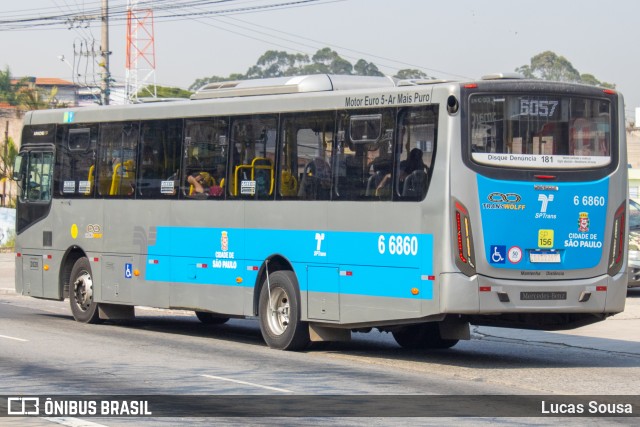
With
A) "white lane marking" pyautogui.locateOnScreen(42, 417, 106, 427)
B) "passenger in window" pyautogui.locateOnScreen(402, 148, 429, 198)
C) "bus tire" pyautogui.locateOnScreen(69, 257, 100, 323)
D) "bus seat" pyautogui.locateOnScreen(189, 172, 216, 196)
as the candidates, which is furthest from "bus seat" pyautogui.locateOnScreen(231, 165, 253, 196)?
"white lane marking" pyautogui.locateOnScreen(42, 417, 106, 427)

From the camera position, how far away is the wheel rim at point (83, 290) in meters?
19.8

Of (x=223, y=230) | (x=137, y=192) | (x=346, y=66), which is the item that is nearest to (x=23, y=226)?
(x=137, y=192)

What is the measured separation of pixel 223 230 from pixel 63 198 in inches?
176

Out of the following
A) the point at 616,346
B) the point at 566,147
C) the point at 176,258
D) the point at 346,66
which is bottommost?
the point at 616,346

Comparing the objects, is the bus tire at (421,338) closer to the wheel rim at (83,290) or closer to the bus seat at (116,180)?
the bus seat at (116,180)

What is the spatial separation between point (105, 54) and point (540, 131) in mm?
25950

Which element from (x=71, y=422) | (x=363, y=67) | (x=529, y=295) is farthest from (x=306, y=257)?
(x=363, y=67)

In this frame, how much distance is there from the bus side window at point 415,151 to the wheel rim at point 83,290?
7245mm

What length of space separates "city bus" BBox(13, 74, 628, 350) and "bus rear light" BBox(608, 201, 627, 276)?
0.03 metres

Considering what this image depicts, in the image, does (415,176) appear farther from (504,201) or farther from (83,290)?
(83,290)

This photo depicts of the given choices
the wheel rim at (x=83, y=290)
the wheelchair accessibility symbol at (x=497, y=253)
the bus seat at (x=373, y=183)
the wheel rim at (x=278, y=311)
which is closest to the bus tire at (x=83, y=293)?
the wheel rim at (x=83, y=290)

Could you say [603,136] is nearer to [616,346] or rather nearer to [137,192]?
[616,346]

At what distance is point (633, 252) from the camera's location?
26.4 metres

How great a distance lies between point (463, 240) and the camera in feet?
45.0
